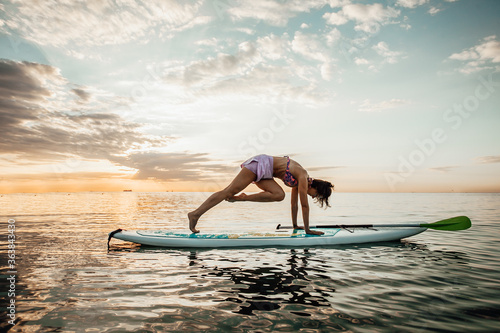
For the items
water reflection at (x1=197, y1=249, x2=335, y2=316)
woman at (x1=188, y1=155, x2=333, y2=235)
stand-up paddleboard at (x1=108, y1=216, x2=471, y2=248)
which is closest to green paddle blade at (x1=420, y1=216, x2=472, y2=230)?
stand-up paddleboard at (x1=108, y1=216, x2=471, y2=248)

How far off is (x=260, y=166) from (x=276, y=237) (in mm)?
2044

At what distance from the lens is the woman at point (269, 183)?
24.7ft

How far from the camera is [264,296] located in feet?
13.6

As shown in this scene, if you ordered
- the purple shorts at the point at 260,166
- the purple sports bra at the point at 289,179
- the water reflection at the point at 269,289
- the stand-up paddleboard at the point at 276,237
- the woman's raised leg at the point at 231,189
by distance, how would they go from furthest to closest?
the stand-up paddleboard at the point at 276,237 → the purple sports bra at the point at 289,179 → the purple shorts at the point at 260,166 → the woman's raised leg at the point at 231,189 → the water reflection at the point at 269,289

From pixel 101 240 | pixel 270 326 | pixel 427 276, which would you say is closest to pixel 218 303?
pixel 270 326

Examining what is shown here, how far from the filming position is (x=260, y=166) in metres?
7.63

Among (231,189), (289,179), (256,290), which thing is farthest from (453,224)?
(256,290)

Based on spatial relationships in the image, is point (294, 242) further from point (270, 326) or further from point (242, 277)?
point (270, 326)

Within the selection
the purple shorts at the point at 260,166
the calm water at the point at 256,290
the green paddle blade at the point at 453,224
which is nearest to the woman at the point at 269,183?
the purple shorts at the point at 260,166

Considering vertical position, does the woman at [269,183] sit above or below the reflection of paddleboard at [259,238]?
above

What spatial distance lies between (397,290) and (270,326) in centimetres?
241

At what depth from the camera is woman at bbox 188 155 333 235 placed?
752 centimetres

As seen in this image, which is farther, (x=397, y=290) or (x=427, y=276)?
(x=427, y=276)

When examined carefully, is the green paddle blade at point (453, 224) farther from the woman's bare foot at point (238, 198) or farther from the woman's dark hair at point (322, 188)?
the woman's bare foot at point (238, 198)
